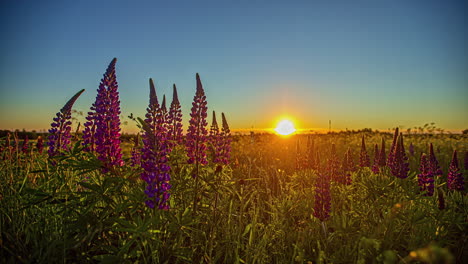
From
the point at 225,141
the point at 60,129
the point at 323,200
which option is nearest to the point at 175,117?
the point at 225,141

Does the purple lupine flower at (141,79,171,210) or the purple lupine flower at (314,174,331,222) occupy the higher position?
the purple lupine flower at (141,79,171,210)

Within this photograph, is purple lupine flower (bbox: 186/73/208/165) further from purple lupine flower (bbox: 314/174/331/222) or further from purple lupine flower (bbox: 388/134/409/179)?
purple lupine flower (bbox: 388/134/409/179)

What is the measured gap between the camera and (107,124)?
2.80 meters

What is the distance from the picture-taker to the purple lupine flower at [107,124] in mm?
2701

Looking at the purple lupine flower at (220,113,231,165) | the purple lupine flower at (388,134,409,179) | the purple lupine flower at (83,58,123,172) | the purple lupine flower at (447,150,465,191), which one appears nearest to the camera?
the purple lupine flower at (83,58,123,172)

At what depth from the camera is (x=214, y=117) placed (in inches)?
160

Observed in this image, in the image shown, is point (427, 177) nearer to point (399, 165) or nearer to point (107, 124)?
point (399, 165)

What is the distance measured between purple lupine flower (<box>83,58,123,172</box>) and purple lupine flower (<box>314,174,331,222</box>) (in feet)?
7.23

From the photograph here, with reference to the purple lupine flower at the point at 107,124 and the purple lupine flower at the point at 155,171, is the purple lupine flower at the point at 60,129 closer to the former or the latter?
the purple lupine flower at the point at 107,124

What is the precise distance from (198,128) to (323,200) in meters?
1.65

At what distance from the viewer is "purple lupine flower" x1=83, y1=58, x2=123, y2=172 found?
8.86 ft

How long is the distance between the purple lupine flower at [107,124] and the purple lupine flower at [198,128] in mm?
822

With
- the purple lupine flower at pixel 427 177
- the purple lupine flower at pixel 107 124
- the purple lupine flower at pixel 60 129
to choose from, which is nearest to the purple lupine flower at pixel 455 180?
the purple lupine flower at pixel 427 177

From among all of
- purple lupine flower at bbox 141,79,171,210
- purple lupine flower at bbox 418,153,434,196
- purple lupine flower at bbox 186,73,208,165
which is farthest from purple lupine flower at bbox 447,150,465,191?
purple lupine flower at bbox 141,79,171,210
